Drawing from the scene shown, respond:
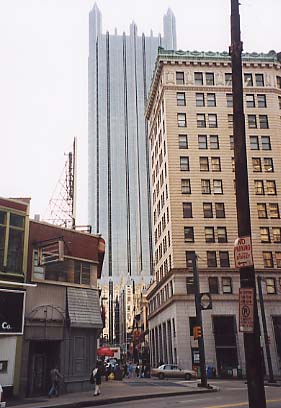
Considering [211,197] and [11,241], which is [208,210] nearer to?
[211,197]

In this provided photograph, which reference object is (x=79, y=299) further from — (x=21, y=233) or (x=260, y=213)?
(x=260, y=213)

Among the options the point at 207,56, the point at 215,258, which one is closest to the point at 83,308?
the point at 215,258

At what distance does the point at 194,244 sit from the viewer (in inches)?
2259

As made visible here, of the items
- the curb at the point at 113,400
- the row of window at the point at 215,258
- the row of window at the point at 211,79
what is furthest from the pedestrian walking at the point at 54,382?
the row of window at the point at 211,79

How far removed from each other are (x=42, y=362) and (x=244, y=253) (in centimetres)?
2129

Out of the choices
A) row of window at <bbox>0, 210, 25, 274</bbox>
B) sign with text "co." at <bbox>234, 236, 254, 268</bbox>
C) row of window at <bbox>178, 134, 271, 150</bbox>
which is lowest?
sign with text "co." at <bbox>234, 236, 254, 268</bbox>

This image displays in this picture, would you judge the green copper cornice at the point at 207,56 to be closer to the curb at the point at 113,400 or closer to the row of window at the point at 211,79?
the row of window at the point at 211,79

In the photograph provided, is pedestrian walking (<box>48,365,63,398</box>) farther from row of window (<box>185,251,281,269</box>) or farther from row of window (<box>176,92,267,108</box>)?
row of window (<box>176,92,267,108</box>)

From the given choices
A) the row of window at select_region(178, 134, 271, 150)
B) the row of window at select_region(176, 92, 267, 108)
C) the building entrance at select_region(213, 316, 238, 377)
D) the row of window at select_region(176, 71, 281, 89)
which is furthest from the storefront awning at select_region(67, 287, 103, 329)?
the row of window at select_region(176, 71, 281, 89)

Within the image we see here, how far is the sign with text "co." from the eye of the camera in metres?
7.55

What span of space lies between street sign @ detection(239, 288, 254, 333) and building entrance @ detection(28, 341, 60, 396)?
67.1ft

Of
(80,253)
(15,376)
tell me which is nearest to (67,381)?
(15,376)

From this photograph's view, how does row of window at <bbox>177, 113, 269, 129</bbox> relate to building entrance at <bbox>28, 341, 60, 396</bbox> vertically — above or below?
above

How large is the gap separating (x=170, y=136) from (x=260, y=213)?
51.9ft
